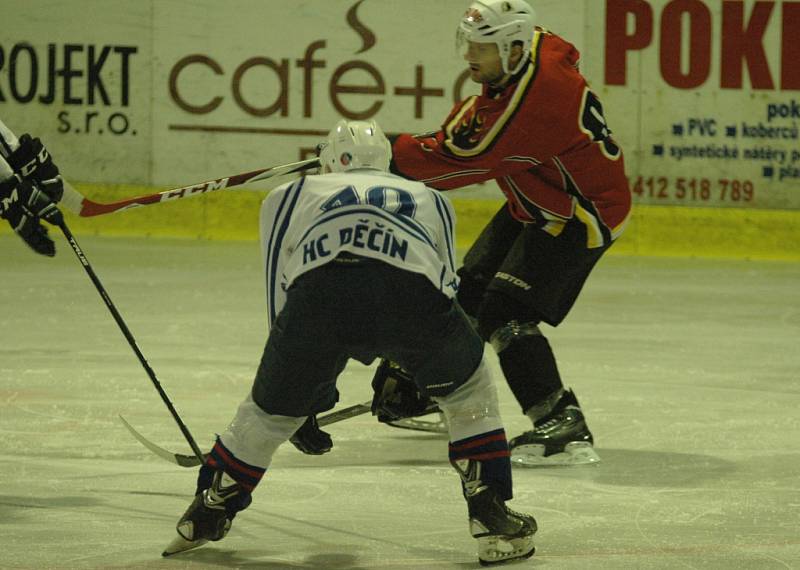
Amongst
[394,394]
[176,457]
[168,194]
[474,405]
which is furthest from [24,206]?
[474,405]

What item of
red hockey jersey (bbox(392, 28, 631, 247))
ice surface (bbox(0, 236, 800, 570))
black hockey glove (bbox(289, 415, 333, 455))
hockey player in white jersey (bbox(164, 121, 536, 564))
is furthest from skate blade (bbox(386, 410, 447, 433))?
hockey player in white jersey (bbox(164, 121, 536, 564))

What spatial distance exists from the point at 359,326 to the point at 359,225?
205 mm

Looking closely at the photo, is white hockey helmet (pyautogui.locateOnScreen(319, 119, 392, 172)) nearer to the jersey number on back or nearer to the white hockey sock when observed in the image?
the jersey number on back

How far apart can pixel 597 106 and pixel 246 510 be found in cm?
158

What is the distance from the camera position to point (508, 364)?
486 cm

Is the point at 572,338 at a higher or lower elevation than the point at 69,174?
lower

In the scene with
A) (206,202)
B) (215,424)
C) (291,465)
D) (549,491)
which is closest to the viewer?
(549,491)

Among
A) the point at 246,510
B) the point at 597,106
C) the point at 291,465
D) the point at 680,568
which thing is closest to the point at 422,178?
the point at 597,106

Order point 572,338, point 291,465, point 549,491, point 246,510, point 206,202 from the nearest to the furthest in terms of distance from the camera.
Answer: point 246,510, point 549,491, point 291,465, point 572,338, point 206,202

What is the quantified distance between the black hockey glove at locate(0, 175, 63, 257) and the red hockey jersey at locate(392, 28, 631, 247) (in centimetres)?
97

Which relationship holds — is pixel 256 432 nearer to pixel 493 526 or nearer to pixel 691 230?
pixel 493 526

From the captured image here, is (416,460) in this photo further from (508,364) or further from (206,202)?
(206,202)

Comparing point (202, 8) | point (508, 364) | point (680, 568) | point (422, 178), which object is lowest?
point (680, 568)

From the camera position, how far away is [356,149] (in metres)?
3.71
